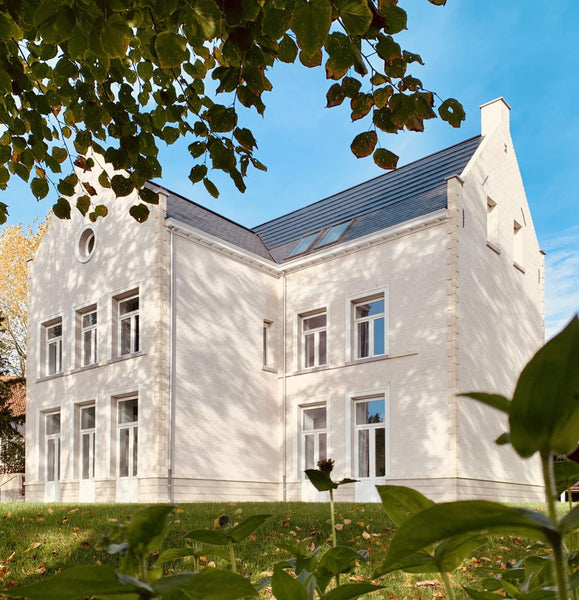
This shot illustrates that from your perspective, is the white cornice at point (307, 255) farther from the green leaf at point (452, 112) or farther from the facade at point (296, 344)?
the green leaf at point (452, 112)

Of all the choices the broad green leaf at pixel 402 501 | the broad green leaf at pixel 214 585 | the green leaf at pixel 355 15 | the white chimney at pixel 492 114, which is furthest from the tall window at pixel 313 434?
the broad green leaf at pixel 214 585

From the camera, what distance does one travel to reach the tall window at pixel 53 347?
1886cm

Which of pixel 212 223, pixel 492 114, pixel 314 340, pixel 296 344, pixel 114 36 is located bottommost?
pixel 296 344

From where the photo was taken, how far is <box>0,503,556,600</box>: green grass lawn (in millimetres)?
5172

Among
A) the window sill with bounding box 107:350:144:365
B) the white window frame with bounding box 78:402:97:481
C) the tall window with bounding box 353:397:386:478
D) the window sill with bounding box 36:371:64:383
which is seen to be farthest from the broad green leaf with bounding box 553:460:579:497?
the window sill with bounding box 36:371:64:383

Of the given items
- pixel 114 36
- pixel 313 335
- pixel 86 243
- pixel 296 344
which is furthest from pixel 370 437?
pixel 114 36

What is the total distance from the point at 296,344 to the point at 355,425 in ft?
10.4

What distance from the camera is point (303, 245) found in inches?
746

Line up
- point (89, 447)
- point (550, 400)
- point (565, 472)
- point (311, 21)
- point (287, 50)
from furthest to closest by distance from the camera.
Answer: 1. point (89, 447)
2. point (287, 50)
3. point (311, 21)
4. point (565, 472)
5. point (550, 400)

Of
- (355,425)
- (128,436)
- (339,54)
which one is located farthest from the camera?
(128,436)

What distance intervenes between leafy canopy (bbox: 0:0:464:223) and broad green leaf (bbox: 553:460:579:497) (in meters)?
1.80

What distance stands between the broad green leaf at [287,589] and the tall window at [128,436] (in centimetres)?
1578

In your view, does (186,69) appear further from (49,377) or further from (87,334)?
(49,377)

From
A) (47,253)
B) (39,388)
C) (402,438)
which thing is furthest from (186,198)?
(402,438)
